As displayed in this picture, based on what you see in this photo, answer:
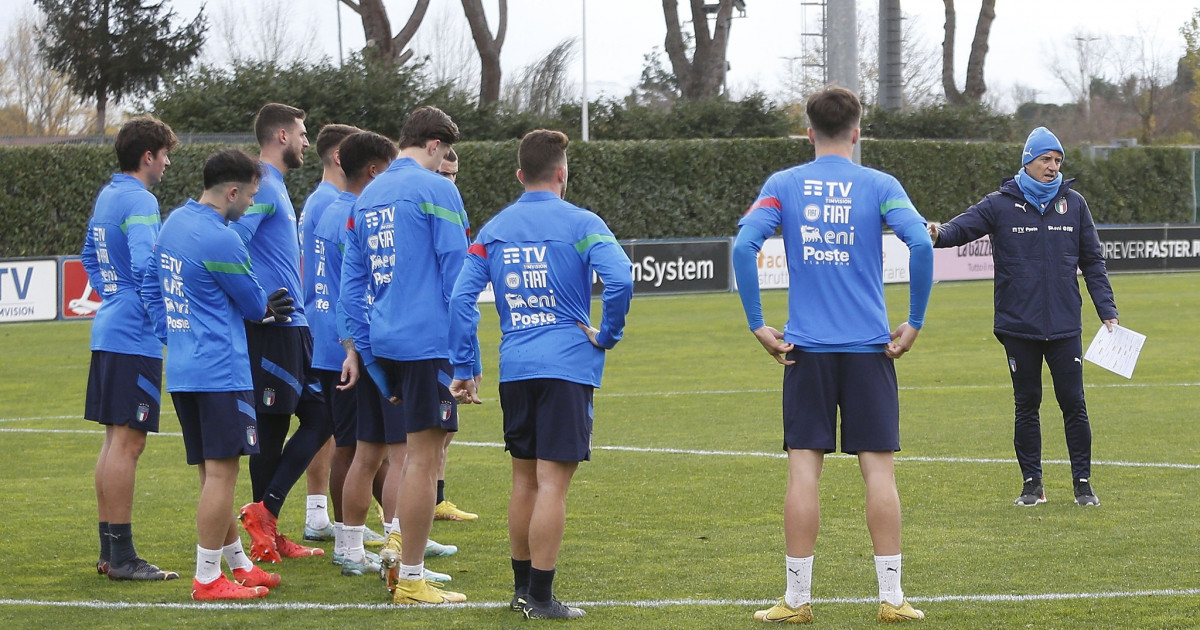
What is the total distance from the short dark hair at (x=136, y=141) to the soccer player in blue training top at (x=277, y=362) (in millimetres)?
481

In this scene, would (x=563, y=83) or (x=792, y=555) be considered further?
A: (x=563, y=83)

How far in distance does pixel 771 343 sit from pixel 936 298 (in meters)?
21.6

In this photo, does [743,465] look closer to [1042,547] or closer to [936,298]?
[1042,547]

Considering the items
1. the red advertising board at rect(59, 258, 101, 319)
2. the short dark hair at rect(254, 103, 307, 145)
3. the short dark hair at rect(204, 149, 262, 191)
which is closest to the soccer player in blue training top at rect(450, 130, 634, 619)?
the short dark hair at rect(204, 149, 262, 191)

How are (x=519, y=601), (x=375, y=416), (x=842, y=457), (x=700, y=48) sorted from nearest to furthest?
(x=519, y=601) → (x=375, y=416) → (x=842, y=457) → (x=700, y=48)

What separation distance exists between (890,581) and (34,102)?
64.4 m

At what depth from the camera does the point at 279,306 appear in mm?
6496

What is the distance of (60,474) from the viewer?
9.79 m

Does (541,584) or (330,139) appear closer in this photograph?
(541,584)

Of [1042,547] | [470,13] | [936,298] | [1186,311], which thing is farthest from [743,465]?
[470,13]

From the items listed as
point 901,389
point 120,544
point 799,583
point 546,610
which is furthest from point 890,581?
point 901,389

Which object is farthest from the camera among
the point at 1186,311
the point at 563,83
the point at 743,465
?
the point at 563,83

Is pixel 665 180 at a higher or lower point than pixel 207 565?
higher

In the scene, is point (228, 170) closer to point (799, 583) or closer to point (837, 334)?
point (837, 334)
